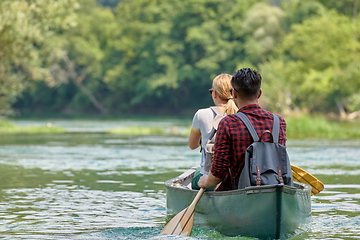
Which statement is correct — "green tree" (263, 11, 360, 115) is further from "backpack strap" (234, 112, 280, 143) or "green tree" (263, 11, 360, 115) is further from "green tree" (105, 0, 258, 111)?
"backpack strap" (234, 112, 280, 143)

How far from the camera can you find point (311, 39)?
52.2 meters

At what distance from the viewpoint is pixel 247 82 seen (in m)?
6.20

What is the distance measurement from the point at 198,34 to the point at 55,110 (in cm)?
2417

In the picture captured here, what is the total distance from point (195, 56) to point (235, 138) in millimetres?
63532

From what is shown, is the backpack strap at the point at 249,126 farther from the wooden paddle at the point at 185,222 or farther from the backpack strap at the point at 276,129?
the wooden paddle at the point at 185,222

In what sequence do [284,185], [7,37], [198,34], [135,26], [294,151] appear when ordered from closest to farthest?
1. [284,185]
2. [294,151]
3. [7,37]
4. [198,34]
5. [135,26]

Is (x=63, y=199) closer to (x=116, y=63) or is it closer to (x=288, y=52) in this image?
(x=288, y=52)

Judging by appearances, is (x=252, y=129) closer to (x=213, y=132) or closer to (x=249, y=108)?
(x=249, y=108)

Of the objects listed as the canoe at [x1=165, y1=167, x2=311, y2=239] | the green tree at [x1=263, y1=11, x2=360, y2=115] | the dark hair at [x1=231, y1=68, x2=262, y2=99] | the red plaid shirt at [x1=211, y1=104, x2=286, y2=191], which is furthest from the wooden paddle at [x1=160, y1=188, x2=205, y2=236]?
the green tree at [x1=263, y1=11, x2=360, y2=115]

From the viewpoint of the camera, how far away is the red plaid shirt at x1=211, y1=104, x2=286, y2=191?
626 cm

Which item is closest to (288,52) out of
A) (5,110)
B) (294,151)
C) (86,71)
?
(86,71)

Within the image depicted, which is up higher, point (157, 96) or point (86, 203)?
point (157, 96)

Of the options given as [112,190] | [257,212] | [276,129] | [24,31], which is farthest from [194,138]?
[24,31]

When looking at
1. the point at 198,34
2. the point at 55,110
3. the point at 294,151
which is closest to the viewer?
the point at 294,151
